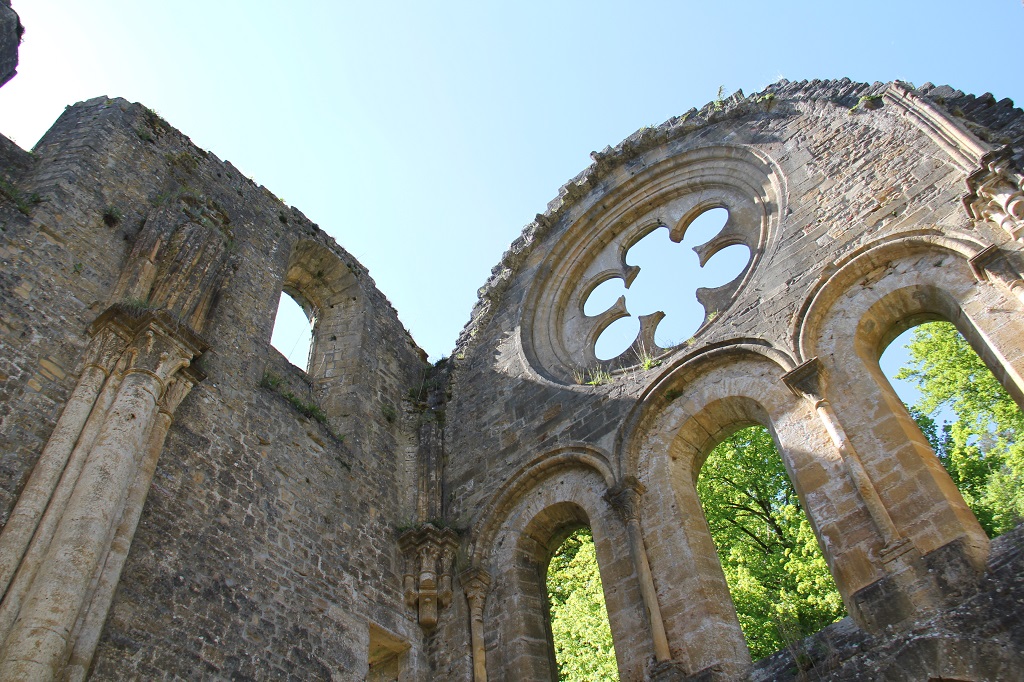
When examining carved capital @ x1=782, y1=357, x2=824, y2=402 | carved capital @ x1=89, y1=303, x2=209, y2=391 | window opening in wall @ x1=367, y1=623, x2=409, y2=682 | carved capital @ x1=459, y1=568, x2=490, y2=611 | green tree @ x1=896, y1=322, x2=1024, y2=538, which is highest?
green tree @ x1=896, y1=322, x2=1024, y2=538

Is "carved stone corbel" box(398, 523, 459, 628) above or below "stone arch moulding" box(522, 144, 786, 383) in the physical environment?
below

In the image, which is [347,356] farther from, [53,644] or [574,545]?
[574,545]

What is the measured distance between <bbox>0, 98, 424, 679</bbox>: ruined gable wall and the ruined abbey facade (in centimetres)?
3

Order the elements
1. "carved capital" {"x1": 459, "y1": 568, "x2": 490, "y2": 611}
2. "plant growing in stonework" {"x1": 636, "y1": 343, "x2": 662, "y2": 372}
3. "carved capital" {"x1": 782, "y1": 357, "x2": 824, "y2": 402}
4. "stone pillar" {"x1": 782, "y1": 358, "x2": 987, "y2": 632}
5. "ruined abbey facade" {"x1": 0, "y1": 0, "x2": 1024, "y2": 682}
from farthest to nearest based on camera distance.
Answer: "plant growing in stonework" {"x1": 636, "y1": 343, "x2": 662, "y2": 372}
"carved capital" {"x1": 459, "y1": 568, "x2": 490, "y2": 611}
"carved capital" {"x1": 782, "y1": 357, "x2": 824, "y2": 402}
"ruined abbey facade" {"x1": 0, "y1": 0, "x2": 1024, "y2": 682}
"stone pillar" {"x1": 782, "y1": 358, "x2": 987, "y2": 632}

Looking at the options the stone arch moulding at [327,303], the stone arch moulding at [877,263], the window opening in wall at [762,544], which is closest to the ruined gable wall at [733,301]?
the stone arch moulding at [877,263]

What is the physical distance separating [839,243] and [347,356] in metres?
5.67

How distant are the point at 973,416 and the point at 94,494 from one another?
1260 centimetres

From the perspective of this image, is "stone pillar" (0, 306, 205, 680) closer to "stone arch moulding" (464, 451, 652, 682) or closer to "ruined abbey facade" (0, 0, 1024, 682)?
"ruined abbey facade" (0, 0, 1024, 682)

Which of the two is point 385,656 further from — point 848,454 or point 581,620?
point 581,620

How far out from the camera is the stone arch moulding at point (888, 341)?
221 inches

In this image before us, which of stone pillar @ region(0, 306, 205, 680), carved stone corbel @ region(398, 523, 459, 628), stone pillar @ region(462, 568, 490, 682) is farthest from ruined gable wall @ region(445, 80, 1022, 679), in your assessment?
stone pillar @ region(0, 306, 205, 680)

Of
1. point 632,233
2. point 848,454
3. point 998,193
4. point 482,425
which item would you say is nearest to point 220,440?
point 482,425

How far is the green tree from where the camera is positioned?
39.9 ft

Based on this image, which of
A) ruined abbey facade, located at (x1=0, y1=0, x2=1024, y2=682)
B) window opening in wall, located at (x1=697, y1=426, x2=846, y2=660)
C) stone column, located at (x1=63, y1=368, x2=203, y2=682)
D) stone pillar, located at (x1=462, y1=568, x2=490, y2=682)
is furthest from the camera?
window opening in wall, located at (x1=697, y1=426, x2=846, y2=660)
